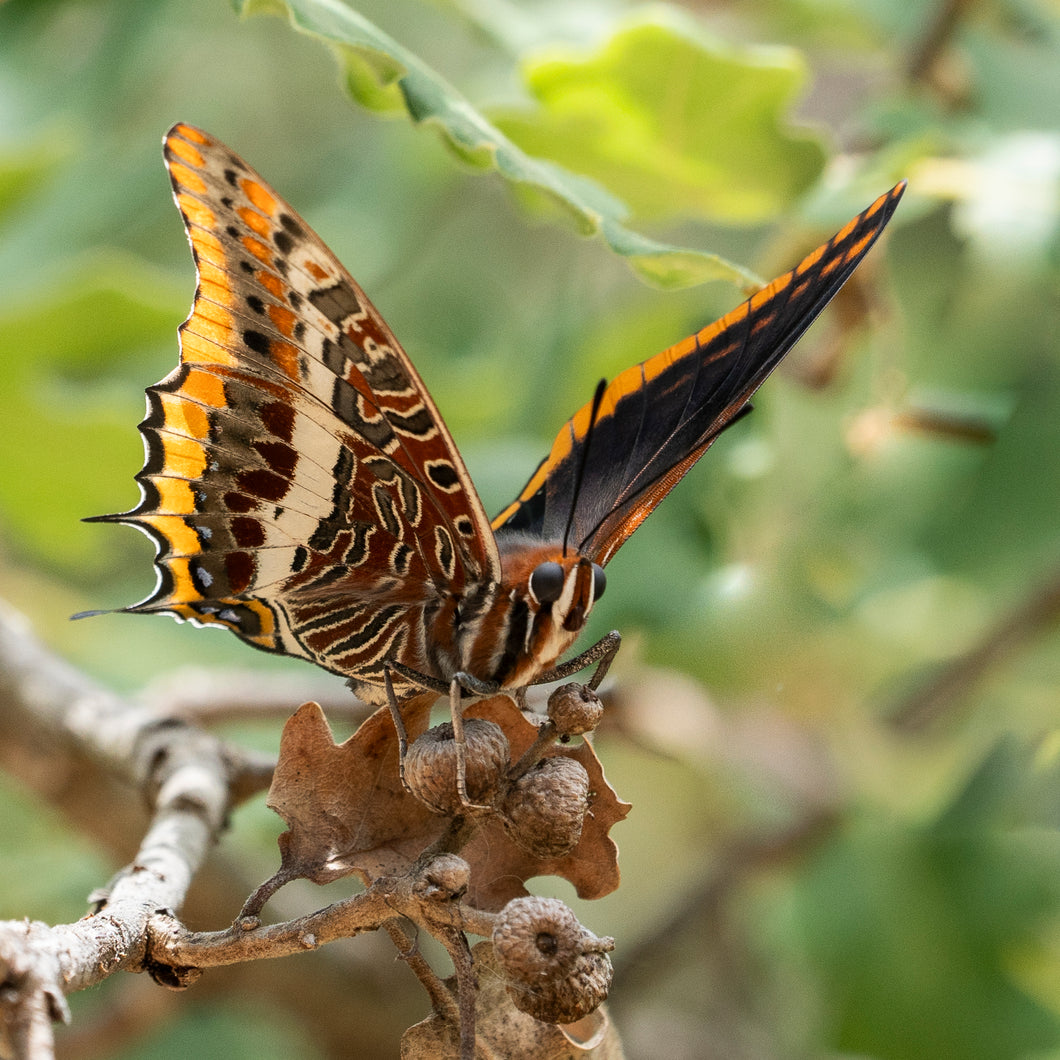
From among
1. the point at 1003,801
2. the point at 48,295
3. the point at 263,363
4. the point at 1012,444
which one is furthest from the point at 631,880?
the point at 263,363

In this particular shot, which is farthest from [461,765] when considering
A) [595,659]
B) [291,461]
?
[291,461]

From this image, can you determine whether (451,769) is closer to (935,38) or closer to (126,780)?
(126,780)

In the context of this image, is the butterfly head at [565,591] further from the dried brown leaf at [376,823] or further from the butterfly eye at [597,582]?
the dried brown leaf at [376,823]

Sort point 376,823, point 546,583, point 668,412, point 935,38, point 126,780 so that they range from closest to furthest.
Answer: point 376,823, point 546,583, point 668,412, point 126,780, point 935,38

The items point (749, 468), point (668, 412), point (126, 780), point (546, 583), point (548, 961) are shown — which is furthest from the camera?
point (749, 468)

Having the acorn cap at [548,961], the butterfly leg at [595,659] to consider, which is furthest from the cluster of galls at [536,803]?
the butterfly leg at [595,659]

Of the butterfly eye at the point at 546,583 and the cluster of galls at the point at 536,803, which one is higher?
the butterfly eye at the point at 546,583

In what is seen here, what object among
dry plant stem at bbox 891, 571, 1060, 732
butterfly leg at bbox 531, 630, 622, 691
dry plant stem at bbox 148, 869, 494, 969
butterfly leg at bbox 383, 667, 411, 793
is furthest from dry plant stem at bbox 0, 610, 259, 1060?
dry plant stem at bbox 891, 571, 1060, 732

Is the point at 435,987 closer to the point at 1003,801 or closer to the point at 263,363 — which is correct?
the point at 263,363
